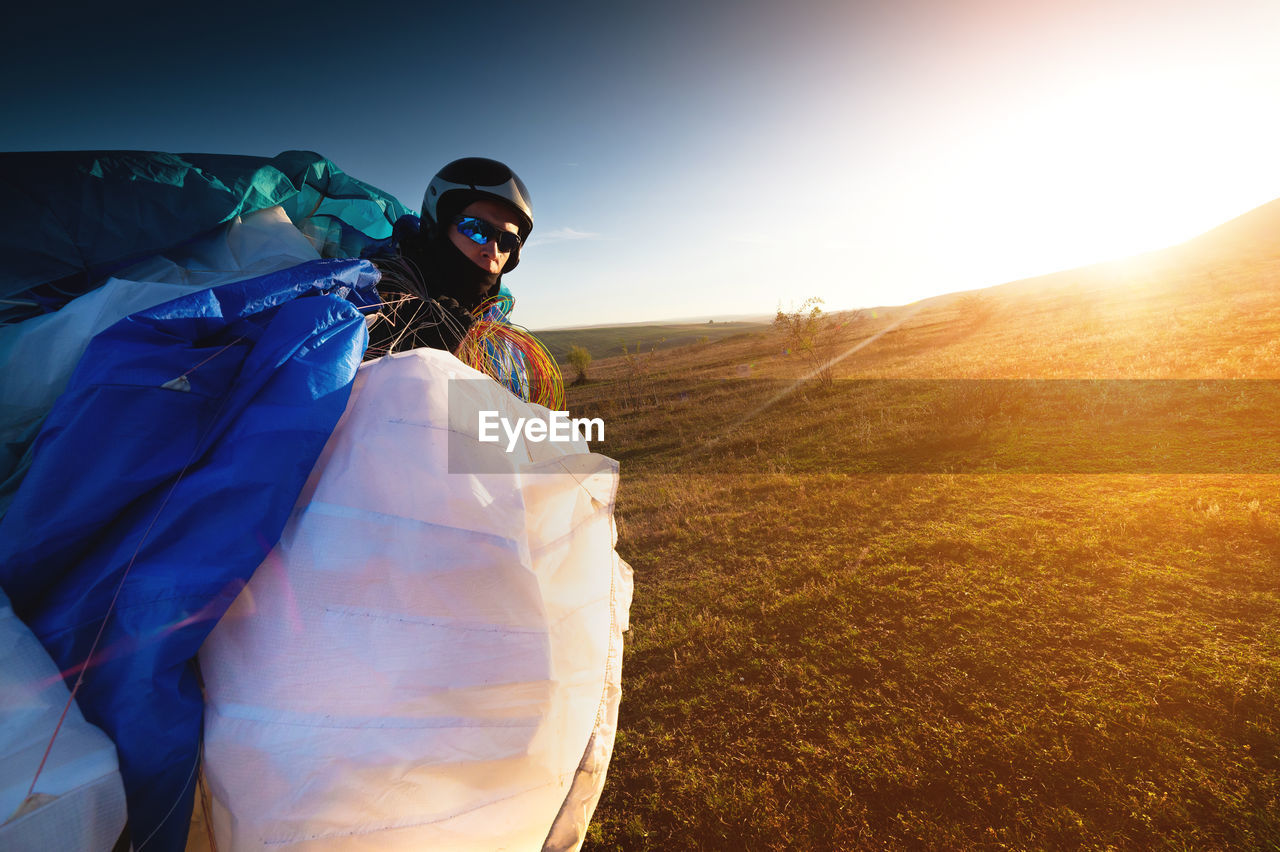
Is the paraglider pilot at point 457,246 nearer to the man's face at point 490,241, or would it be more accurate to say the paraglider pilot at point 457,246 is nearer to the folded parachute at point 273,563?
the man's face at point 490,241

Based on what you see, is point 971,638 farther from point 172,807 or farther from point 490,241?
point 172,807

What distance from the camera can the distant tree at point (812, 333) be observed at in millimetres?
19484

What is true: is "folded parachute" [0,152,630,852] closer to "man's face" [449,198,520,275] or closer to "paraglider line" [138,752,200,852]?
"paraglider line" [138,752,200,852]

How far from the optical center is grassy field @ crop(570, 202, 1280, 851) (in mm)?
2711

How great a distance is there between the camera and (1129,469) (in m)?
6.74

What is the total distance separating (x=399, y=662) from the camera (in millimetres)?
1207

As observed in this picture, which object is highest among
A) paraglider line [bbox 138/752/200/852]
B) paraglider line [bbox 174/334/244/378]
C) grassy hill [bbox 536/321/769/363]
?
grassy hill [bbox 536/321/769/363]

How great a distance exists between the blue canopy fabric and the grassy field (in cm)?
274

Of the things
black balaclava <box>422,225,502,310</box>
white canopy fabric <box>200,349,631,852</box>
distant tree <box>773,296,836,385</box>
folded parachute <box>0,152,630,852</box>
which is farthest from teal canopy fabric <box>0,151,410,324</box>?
distant tree <box>773,296,836,385</box>

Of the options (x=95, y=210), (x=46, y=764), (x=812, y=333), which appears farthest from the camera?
(x=812, y=333)

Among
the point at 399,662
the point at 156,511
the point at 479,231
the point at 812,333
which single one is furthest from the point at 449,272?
the point at 812,333

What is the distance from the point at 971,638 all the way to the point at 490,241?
15.9 ft

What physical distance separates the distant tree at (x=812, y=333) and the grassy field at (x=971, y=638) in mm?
9930

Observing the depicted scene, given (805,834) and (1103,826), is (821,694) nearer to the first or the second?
(805,834)
